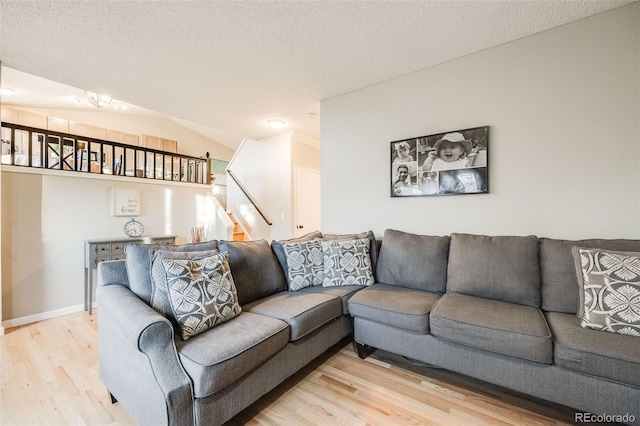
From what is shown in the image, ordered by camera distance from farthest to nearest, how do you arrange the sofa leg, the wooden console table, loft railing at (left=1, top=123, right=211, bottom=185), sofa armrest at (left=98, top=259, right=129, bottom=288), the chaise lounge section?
the wooden console table
loft railing at (left=1, top=123, right=211, bottom=185)
the sofa leg
sofa armrest at (left=98, top=259, right=129, bottom=288)
the chaise lounge section

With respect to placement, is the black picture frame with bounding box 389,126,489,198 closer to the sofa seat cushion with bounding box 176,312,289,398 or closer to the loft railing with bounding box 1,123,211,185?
the sofa seat cushion with bounding box 176,312,289,398

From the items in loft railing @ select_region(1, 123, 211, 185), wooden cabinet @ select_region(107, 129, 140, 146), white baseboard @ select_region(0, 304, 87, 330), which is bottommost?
white baseboard @ select_region(0, 304, 87, 330)

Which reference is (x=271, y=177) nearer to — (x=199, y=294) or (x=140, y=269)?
(x=140, y=269)

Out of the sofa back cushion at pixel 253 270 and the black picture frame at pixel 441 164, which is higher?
the black picture frame at pixel 441 164

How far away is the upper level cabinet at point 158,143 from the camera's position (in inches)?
242

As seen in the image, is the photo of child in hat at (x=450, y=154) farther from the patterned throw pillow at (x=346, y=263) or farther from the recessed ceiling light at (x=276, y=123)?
the recessed ceiling light at (x=276, y=123)

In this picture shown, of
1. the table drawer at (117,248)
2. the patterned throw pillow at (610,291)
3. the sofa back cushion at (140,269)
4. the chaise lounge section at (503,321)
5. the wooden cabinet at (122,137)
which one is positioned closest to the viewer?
the chaise lounge section at (503,321)

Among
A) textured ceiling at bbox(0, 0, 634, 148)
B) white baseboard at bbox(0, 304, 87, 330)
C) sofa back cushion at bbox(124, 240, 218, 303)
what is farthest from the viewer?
white baseboard at bbox(0, 304, 87, 330)

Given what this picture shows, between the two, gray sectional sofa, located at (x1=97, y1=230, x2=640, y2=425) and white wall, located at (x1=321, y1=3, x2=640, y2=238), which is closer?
gray sectional sofa, located at (x1=97, y1=230, x2=640, y2=425)

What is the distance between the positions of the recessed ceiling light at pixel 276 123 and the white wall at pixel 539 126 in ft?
5.58

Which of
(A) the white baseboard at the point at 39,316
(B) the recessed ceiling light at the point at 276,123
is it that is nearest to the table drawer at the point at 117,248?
(A) the white baseboard at the point at 39,316

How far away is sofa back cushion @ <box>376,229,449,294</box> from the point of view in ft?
7.27

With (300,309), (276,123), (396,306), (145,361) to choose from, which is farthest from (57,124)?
(396,306)

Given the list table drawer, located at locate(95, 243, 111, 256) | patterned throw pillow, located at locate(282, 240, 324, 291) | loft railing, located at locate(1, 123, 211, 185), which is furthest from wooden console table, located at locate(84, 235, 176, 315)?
patterned throw pillow, located at locate(282, 240, 324, 291)
